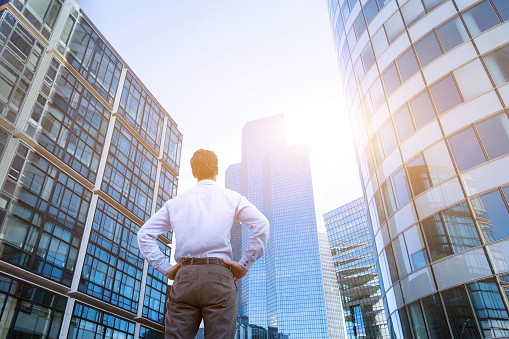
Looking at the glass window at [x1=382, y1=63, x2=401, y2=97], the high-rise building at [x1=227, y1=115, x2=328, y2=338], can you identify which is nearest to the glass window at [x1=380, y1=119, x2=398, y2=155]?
A: the glass window at [x1=382, y1=63, x2=401, y2=97]

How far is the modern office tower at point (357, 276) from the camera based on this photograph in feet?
312

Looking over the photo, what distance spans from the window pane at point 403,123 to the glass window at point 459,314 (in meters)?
7.00

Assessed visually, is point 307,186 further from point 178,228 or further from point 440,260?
point 178,228

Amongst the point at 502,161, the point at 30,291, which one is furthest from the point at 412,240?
the point at 30,291

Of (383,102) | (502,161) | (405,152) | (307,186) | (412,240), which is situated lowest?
(412,240)

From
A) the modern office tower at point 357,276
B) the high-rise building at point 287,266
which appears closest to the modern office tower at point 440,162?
the modern office tower at point 357,276

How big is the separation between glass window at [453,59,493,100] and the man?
15432 mm

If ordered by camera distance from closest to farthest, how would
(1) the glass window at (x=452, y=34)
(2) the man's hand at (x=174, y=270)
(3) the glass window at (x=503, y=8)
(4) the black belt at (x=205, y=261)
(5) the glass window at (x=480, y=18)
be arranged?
(4) the black belt at (x=205, y=261)
(2) the man's hand at (x=174, y=270)
(3) the glass window at (x=503, y=8)
(5) the glass window at (x=480, y=18)
(1) the glass window at (x=452, y=34)

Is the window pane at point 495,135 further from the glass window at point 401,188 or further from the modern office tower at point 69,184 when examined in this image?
the modern office tower at point 69,184

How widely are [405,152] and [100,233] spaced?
21980 millimetres

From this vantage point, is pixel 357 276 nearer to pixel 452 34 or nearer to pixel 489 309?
pixel 452 34

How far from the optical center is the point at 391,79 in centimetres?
1991

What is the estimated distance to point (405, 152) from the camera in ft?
59.2

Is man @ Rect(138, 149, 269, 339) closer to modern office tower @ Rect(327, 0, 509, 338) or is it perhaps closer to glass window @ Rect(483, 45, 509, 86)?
modern office tower @ Rect(327, 0, 509, 338)
